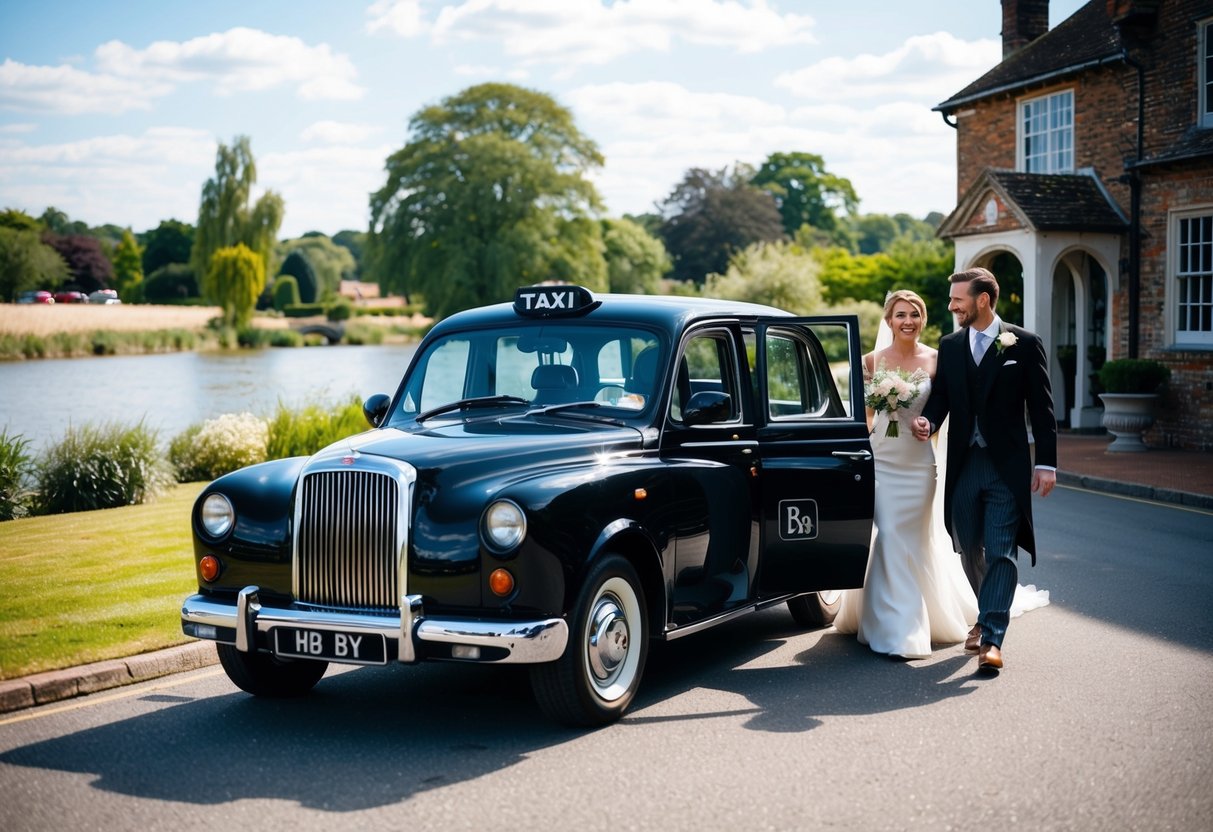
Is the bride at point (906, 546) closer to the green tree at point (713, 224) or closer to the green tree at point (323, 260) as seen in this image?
the green tree at point (713, 224)

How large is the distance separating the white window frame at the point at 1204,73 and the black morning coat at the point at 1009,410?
51.3ft

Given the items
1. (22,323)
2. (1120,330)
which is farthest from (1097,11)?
(22,323)

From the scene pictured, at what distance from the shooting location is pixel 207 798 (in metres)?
4.81

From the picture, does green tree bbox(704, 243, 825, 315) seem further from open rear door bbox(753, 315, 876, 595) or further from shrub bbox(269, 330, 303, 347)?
open rear door bbox(753, 315, 876, 595)

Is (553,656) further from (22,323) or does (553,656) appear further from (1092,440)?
(22,323)

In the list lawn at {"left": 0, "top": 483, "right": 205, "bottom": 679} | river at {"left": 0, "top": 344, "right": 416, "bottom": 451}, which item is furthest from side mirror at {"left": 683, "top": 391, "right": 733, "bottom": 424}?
river at {"left": 0, "top": 344, "right": 416, "bottom": 451}

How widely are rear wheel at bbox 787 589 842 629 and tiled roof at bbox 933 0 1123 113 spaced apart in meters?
16.9

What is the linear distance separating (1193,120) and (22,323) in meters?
29.2

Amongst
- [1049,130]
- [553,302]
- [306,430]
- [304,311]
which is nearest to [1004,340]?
[553,302]

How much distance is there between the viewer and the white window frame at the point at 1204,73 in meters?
19.9

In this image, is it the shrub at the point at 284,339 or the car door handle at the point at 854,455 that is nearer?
the car door handle at the point at 854,455

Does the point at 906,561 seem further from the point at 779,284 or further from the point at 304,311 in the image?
the point at 304,311

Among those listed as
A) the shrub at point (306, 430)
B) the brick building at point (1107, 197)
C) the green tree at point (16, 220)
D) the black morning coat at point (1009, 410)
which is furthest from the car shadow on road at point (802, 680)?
the green tree at point (16, 220)

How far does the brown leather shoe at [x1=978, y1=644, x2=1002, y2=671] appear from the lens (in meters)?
6.66
